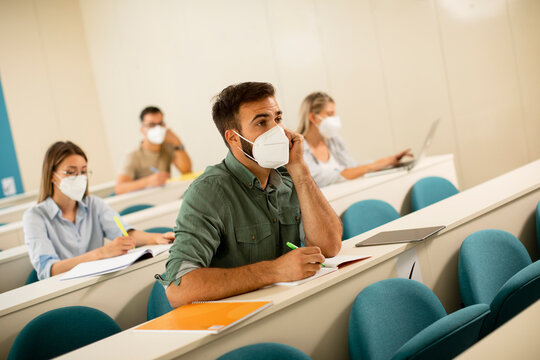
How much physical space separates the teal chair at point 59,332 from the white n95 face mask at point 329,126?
2.43 meters

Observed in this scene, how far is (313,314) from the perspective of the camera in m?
1.55

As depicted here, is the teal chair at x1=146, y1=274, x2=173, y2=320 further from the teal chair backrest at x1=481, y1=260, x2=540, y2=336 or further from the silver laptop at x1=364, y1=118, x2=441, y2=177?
the silver laptop at x1=364, y1=118, x2=441, y2=177

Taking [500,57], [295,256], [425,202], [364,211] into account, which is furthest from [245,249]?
[500,57]

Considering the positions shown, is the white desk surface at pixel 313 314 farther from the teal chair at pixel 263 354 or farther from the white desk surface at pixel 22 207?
the white desk surface at pixel 22 207

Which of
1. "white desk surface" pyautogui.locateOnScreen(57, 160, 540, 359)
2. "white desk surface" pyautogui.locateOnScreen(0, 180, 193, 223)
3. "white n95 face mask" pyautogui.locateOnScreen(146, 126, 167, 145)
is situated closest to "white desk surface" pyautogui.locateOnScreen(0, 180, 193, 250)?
"white desk surface" pyautogui.locateOnScreen(0, 180, 193, 223)

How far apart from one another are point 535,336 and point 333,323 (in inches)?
28.1

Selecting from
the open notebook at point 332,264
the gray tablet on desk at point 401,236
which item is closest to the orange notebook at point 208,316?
the open notebook at point 332,264

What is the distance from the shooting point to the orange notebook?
135 cm

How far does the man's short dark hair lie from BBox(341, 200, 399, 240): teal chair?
1.10 metres

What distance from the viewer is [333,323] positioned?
1601 millimetres

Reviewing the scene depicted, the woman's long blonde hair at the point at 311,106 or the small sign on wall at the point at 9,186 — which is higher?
the woman's long blonde hair at the point at 311,106

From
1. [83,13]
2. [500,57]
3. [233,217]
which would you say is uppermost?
[83,13]

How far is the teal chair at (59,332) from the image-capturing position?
5.64 ft

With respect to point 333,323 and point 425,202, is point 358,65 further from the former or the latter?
point 333,323
